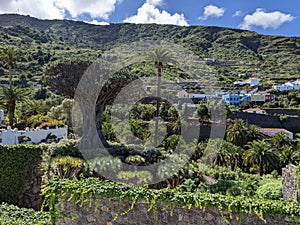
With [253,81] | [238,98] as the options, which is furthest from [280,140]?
[253,81]

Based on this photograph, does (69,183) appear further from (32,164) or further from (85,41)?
(85,41)

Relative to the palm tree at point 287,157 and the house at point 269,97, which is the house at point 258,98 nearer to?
the house at point 269,97

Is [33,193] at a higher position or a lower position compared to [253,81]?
lower

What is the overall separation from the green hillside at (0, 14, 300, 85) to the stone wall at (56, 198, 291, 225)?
6699 centimetres

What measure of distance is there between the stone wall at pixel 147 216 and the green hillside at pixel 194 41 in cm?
6699

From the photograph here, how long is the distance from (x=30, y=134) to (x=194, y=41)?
265 ft

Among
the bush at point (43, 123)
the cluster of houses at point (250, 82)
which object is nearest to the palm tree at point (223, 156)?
the bush at point (43, 123)

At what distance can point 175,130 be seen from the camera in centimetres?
3662

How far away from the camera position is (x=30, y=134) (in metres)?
20.1

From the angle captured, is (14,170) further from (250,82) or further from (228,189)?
(250,82)

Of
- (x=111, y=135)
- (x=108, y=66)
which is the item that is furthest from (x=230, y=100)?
(x=108, y=66)

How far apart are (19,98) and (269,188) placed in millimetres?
21348

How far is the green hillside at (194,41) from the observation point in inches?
3103

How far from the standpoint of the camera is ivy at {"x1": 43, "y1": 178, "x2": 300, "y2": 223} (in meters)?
4.86
